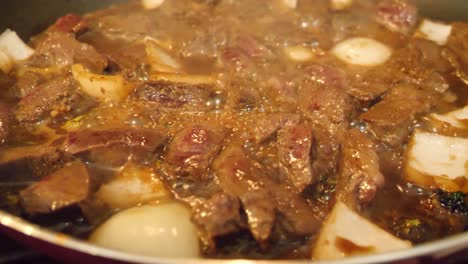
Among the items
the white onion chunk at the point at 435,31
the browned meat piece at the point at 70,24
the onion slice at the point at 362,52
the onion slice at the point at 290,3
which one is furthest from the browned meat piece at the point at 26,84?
the white onion chunk at the point at 435,31

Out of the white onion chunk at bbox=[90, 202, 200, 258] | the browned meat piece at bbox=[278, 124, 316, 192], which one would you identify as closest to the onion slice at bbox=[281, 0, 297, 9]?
the browned meat piece at bbox=[278, 124, 316, 192]

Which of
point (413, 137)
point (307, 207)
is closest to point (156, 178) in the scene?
point (307, 207)

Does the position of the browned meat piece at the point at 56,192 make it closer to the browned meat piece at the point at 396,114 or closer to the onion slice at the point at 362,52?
the browned meat piece at the point at 396,114

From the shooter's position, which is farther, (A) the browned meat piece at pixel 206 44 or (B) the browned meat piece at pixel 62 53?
(A) the browned meat piece at pixel 206 44

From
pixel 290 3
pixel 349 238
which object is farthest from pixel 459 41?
pixel 349 238

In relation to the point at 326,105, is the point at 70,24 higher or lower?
higher

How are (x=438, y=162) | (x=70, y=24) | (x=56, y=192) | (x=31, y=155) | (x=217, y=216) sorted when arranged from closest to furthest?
(x=217, y=216), (x=56, y=192), (x=31, y=155), (x=438, y=162), (x=70, y=24)

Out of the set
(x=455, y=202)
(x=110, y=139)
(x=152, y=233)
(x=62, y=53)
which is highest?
(x=62, y=53)

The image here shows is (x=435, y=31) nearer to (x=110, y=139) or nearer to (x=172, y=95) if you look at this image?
(x=172, y=95)
